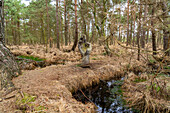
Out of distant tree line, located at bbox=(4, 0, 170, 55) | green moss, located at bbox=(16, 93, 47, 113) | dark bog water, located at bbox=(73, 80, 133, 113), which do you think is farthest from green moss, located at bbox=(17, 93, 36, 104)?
distant tree line, located at bbox=(4, 0, 170, 55)

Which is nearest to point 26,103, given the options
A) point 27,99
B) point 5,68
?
point 27,99

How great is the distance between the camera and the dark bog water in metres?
4.30

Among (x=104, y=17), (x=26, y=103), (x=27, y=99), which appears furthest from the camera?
(x=104, y=17)

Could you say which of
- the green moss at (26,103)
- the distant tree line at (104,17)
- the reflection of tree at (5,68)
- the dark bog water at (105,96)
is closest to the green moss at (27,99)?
the green moss at (26,103)

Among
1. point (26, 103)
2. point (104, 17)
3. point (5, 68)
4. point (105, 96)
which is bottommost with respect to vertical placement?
point (105, 96)

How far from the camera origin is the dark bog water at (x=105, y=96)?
4304 millimetres

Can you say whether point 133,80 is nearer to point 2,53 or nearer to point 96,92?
point 96,92

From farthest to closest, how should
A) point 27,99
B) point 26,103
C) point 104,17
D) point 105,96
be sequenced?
point 105,96 < point 104,17 < point 27,99 < point 26,103

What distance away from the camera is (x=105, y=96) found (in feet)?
17.4

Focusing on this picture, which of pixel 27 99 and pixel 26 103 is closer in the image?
pixel 26 103

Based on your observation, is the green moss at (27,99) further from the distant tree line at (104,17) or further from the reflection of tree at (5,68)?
the distant tree line at (104,17)

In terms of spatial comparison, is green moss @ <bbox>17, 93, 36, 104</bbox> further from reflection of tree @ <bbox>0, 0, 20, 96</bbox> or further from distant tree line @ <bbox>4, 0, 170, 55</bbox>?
distant tree line @ <bbox>4, 0, 170, 55</bbox>

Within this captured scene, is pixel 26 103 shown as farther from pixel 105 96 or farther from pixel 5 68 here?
pixel 105 96

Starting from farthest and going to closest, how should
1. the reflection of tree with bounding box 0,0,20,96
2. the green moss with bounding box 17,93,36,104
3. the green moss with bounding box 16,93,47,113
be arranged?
the reflection of tree with bounding box 0,0,20,96 < the green moss with bounding box 17,93,36,104 < the green moss with bounding box 16,93,47,113
